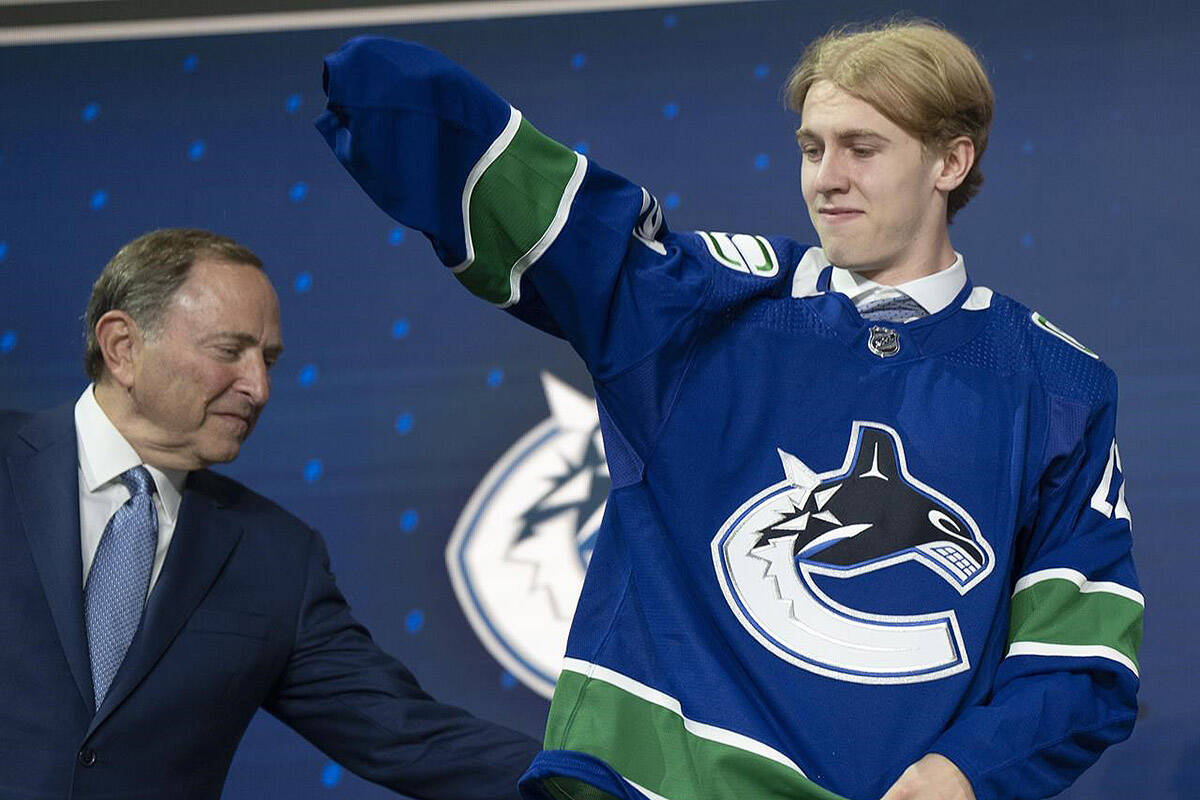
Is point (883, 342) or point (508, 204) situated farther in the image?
point (883, 342)

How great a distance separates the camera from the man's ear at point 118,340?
2.12m

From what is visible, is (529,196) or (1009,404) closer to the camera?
(529,196)

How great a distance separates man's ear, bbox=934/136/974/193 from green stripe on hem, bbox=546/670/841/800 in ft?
1.92

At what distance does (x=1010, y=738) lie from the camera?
1354 millimetres

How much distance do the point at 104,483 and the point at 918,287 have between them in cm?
107

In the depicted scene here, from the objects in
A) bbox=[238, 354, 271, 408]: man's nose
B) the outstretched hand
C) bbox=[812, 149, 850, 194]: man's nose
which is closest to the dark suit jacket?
bbox=[238, 354, 271, 408]: man's nose

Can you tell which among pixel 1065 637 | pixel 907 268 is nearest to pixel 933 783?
pixel 1065 637

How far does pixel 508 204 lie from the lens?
4.29 ft

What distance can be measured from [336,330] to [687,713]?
1.28m

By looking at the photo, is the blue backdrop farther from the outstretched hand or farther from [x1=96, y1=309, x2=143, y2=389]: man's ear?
the outstretched hand

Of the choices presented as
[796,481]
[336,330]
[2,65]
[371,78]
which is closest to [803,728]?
[796,481]

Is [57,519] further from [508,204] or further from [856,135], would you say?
[856,135]

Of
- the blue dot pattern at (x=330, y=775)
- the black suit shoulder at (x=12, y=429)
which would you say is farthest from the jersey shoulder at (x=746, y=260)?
the blue dot pattern at (x=330, y=775)

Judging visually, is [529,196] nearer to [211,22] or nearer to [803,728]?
[803,728]
